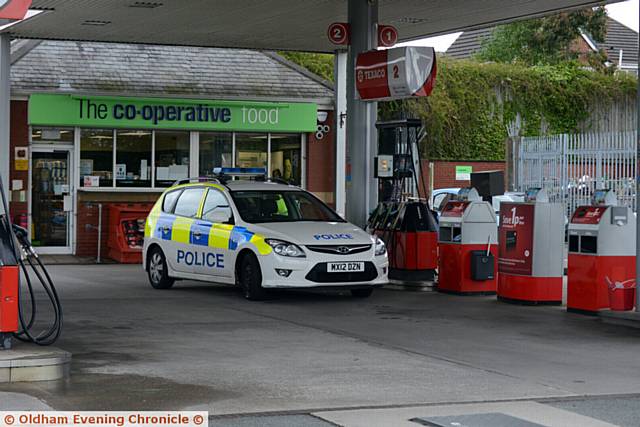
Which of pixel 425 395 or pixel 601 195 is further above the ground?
pixel 601 195

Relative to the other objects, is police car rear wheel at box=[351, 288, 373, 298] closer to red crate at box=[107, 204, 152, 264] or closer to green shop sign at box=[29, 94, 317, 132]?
red crate at box=[107, 204, 152, 264]

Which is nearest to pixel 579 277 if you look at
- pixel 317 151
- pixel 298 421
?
pixel 298 421

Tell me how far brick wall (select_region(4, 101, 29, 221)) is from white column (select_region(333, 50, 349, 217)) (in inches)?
266

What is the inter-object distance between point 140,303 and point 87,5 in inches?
262

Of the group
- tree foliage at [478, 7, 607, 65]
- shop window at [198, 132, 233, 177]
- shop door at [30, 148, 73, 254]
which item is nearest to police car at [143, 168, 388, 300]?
shop door at [30, 148, 73, 254]

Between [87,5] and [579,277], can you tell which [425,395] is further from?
[87,5]

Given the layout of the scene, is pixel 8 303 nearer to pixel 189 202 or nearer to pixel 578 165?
pixel 189 202

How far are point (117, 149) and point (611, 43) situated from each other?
143 feet

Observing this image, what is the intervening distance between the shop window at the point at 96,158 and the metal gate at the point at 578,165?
10292 millimetres

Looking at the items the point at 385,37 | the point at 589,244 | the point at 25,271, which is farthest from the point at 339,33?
the point at 25,271

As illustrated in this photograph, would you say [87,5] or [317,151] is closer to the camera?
[87,5]

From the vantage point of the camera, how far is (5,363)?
923 cm

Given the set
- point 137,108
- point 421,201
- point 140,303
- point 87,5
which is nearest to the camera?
point 140,303

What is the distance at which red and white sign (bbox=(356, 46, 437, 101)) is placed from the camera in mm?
18094
